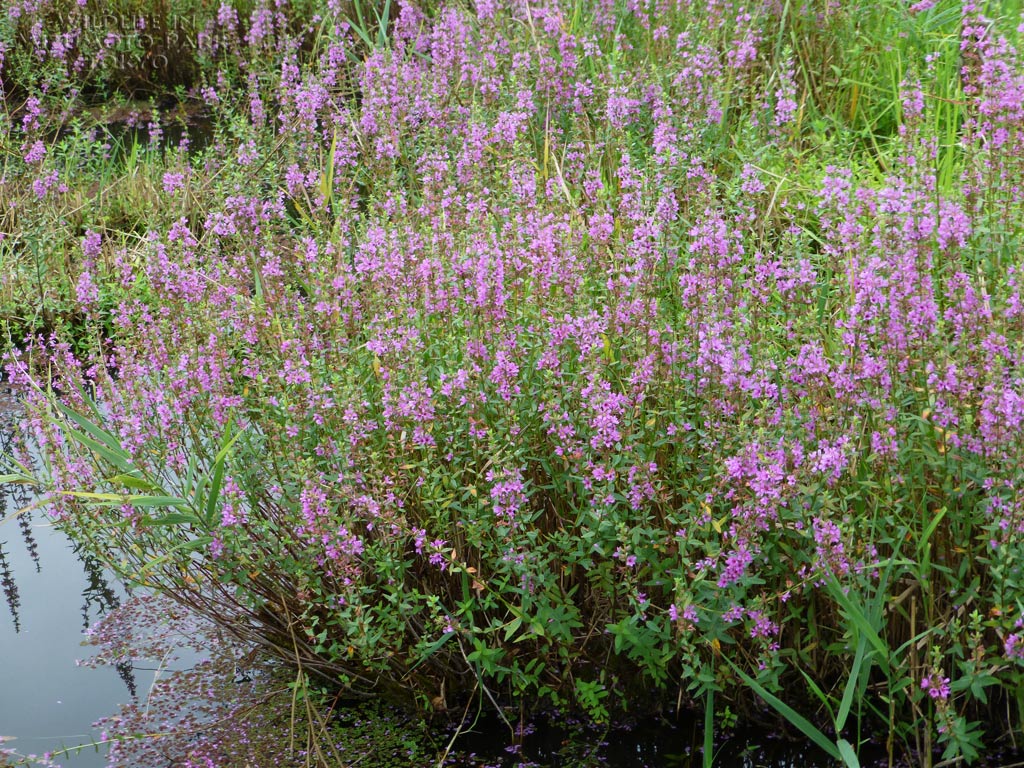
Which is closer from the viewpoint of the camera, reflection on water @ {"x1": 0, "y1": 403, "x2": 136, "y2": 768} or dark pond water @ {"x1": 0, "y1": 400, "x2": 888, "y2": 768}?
dark pond water @ {"x1": 0, "y1": 400, "x2": 888, "y2": 768}

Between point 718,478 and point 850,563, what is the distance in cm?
42

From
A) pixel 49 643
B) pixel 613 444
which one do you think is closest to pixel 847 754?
pixel 613 444

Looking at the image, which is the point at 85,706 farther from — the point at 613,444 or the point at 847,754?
the point at 847,754

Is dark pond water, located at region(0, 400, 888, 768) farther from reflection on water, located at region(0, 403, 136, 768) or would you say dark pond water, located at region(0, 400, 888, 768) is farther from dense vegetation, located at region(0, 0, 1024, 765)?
dense vegetation, located at region(0, 0, 1024, 765)

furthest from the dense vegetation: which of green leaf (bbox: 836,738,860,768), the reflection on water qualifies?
the reflection on water

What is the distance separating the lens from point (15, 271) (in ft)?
21.4

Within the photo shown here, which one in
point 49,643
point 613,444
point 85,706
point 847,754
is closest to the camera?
point 847,754

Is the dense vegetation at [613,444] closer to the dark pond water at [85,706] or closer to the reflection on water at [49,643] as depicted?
the dark pond water at [85,706]

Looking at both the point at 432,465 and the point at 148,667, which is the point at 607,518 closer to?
the point at 432,465

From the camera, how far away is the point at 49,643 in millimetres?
4133

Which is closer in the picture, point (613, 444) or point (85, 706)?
point (613, 444)

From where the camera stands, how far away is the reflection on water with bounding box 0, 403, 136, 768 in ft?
12.1

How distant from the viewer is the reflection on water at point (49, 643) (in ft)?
12.1

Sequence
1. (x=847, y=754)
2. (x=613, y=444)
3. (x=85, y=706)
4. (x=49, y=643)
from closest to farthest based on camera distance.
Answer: (x=847, y=754)
(x=613, y=444)
(x=85, y=706)
(x=49, y=643)
